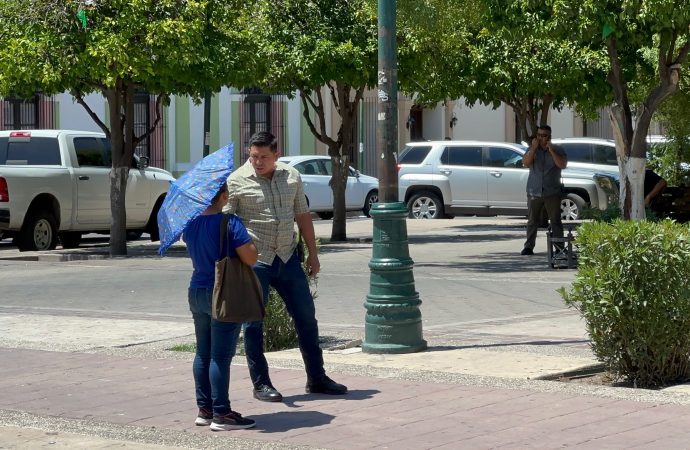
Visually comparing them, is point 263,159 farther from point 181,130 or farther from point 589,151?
point 181,130

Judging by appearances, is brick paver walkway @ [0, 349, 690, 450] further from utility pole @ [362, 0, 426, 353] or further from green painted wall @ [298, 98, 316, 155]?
green painted wall @ [298, 98, 316, 155]

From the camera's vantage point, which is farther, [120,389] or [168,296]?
[168,296]

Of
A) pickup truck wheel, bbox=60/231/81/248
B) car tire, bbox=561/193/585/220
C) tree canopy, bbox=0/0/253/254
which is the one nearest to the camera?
tree canopy, bbox=0/0/253/254

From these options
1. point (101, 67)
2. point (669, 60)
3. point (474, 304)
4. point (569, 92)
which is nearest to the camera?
point (474, 304)

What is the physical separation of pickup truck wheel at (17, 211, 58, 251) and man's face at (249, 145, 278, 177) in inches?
556

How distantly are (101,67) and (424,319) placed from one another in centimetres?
883

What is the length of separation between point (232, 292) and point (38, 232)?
15247mm

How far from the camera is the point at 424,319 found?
1251 cm

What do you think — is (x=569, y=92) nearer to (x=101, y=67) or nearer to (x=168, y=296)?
(x=101, y=67)

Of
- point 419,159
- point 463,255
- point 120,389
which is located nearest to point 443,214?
point 419,159

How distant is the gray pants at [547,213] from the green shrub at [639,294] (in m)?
8.90

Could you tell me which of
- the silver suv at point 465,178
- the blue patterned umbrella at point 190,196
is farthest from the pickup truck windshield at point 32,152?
the blue patterned umbrella at point 190,196

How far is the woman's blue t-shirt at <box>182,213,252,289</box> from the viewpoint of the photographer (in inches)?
296

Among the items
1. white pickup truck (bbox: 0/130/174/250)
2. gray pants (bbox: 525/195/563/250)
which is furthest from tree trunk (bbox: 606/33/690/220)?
white pickup truck (bbox: 0/130/174/250)
